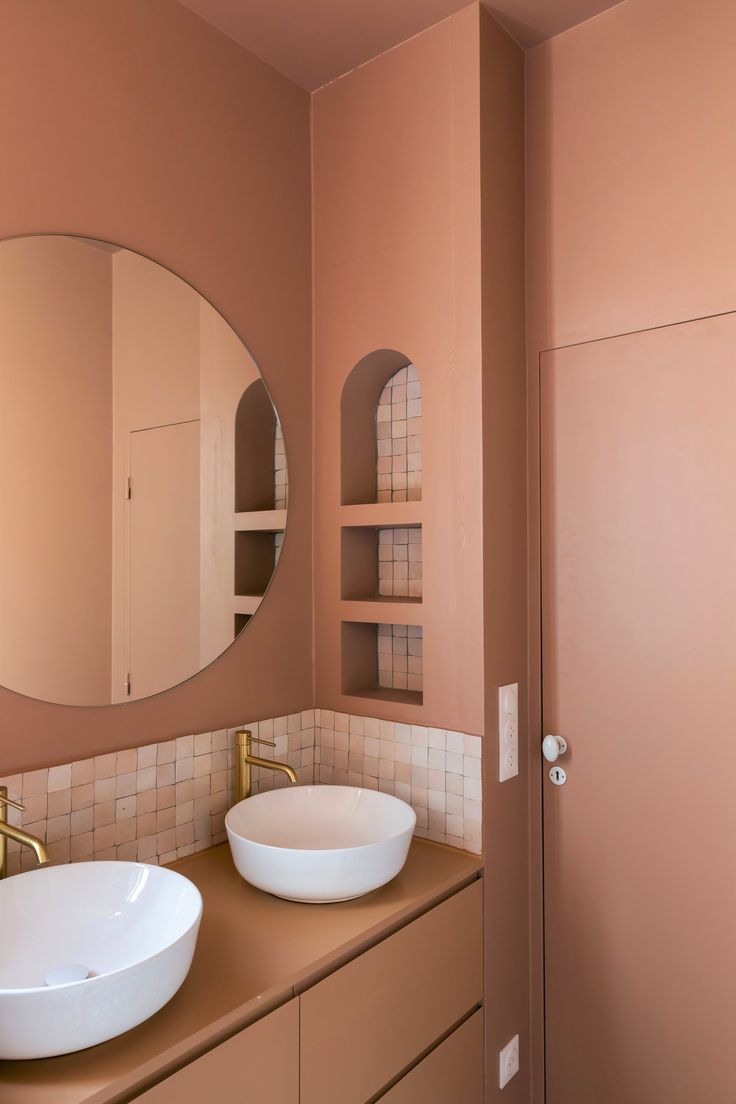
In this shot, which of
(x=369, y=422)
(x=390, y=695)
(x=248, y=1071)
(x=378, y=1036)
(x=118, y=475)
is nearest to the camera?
(x=248, y=1071)

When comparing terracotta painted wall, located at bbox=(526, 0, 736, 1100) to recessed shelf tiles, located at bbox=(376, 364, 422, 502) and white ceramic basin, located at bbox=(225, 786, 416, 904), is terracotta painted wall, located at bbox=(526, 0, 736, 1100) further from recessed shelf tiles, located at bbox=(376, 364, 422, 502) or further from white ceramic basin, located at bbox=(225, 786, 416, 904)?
white ceramic basin, located at bbox=(225, 786, 416, 904)

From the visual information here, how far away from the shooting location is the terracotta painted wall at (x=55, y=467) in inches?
54.8

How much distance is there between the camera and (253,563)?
73.7 inches

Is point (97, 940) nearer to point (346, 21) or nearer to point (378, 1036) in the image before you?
point (378, 1036)

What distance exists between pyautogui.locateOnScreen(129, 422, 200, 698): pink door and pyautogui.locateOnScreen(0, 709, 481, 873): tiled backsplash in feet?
0.58

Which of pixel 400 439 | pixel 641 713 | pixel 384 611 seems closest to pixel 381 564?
pixel 384 611

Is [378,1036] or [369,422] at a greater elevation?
[369,422]

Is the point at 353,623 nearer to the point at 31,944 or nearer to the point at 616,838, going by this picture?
the point at 616,838

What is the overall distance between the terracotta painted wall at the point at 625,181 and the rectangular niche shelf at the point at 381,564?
320 millimetres

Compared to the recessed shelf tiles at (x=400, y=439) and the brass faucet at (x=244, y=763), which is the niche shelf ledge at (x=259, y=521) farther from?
the brass faucet at (x=244, y=763)


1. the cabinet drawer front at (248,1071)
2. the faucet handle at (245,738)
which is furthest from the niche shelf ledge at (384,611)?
the cabinet drawer front at (248,1071)

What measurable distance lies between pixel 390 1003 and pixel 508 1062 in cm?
60

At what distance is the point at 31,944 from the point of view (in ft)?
4.02

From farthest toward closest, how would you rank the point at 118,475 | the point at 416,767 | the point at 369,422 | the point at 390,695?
the point at 369,422 → the point at 390,695 → the point at 416,767 → the point at 118,475
